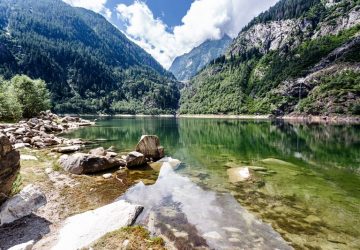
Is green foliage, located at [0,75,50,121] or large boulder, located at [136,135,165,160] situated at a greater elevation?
green foliage, located at [0,75,50,121]

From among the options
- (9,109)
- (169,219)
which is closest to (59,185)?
(169,219)

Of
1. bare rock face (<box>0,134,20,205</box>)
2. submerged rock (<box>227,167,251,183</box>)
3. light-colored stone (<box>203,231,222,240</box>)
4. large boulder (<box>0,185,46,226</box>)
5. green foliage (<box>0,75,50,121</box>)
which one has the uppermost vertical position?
green foliage (<box>0,75,50,121</box>)

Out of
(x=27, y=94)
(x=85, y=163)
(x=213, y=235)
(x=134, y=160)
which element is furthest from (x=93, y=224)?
(x=27, y=94)

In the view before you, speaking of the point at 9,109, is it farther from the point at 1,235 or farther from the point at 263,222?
the point at 263,222

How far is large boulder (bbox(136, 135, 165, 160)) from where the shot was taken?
39250 mm

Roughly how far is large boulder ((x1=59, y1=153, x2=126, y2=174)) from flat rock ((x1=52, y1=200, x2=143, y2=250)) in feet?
38.2

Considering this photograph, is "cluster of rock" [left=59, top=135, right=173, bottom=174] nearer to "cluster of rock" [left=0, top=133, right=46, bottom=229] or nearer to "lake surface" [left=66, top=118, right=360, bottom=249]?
"lake surface" [left=66, top=118, right=360, bottom=249]

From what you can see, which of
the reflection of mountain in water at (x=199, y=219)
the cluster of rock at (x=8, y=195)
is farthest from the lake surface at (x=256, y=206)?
the cluster of rock at (x=8, y=195)

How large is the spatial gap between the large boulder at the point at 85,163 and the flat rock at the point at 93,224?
1164cm

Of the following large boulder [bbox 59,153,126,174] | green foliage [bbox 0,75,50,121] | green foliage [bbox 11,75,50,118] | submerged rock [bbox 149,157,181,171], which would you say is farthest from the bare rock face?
green foliage [bbox 11,75,50,118]

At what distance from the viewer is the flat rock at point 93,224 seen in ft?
46.5

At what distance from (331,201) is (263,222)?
29.0 ft

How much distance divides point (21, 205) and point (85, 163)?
12.8m

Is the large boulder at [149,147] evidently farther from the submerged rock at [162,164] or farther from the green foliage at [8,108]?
A: the green foliage at [8,108]
